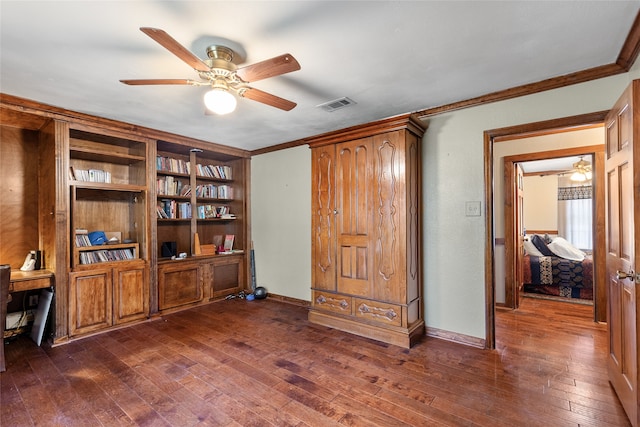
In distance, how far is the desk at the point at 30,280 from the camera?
2912 mm

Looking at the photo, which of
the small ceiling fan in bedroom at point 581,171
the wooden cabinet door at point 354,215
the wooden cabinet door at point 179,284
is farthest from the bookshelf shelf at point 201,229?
the small ceiling fan in bedroom at point 581,171

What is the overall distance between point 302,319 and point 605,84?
3.73 m

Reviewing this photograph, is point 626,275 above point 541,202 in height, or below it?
below

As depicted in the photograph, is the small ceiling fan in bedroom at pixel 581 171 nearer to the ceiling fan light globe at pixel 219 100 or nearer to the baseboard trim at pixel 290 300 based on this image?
the baseboard trim at pixel 290 300

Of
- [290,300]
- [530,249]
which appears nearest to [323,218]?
[290,300]

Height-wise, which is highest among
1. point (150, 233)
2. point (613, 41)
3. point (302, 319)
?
point (613, 41)

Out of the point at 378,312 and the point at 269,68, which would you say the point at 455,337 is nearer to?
the point at 378,312

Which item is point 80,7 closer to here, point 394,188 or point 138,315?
point 394,188

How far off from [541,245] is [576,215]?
10.4 feet

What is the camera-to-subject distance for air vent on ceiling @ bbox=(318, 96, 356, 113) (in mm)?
3006

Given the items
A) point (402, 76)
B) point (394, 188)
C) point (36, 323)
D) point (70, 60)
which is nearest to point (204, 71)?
point (70, 60)

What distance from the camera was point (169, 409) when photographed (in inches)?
79.0

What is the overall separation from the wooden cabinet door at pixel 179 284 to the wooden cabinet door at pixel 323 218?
1.83m

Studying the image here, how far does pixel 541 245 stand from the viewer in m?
5.45
